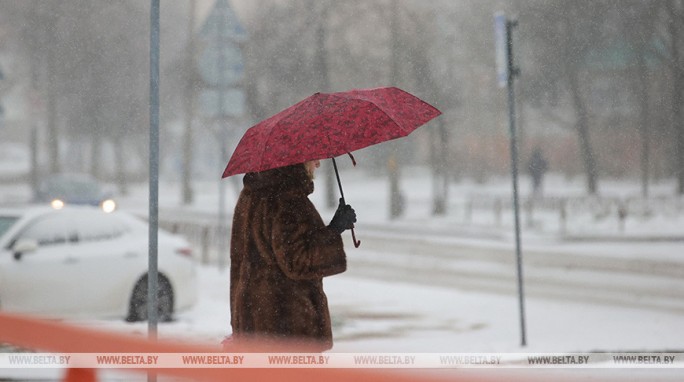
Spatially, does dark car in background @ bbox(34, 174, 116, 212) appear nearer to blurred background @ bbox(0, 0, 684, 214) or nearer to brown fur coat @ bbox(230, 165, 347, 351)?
blurred background @ bbox(0, 0, 684, 214)

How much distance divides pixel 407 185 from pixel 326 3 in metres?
9.74

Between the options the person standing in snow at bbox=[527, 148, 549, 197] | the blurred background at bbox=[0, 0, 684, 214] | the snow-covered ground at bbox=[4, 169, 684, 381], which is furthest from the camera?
the person standing in snow at bbox=[527, 148, 549, 197]

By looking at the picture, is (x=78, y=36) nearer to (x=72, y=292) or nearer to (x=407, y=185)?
(x=407, y=185)

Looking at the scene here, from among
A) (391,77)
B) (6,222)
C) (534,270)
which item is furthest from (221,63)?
(391,77)

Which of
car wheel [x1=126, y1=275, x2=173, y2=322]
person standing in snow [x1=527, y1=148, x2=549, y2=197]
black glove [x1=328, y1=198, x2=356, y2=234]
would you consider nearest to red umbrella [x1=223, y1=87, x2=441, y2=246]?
black glove [x1=328, y1=198, x2=356, y2=234]

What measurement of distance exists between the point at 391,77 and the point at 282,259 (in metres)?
12.6

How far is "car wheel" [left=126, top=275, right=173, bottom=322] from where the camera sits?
28.7 ft

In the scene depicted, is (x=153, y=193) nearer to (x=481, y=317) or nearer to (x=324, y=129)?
(x=324, y=129)

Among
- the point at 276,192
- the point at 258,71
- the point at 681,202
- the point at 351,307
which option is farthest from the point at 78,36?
the point at 276,192

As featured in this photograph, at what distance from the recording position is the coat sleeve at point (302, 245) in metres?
3.32

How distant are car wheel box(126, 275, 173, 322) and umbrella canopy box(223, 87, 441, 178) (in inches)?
206

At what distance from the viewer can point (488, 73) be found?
60.1 feet

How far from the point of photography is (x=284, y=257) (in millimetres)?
3322

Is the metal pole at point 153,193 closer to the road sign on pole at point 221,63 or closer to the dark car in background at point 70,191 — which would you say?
the road sign on pole at point 221,63
